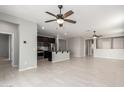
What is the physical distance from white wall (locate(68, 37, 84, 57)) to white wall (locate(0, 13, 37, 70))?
674 cm

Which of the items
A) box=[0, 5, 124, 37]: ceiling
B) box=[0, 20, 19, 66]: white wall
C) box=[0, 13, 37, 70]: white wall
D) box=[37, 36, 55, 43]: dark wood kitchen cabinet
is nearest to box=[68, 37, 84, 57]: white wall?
box=[37, 36, 55, 43]: dark wood kitchen cabinet

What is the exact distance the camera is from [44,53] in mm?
8383

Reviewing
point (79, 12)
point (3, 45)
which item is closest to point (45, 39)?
point (3, 45)

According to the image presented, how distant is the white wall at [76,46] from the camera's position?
10.5m

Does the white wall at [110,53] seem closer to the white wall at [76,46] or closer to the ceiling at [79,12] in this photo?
the white wall at [76,46]

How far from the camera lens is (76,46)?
35.0 feet

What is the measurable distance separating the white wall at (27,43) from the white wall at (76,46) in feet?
22.1

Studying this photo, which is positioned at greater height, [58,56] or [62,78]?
[58,56]

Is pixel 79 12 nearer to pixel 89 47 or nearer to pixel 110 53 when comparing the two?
pixel 110 53

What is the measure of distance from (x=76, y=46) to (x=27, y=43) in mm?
7201

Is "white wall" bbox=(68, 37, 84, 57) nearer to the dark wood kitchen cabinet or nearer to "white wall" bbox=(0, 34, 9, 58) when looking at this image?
the dark wood kitchen cabinet

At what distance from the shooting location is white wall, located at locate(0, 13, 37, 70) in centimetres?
420
